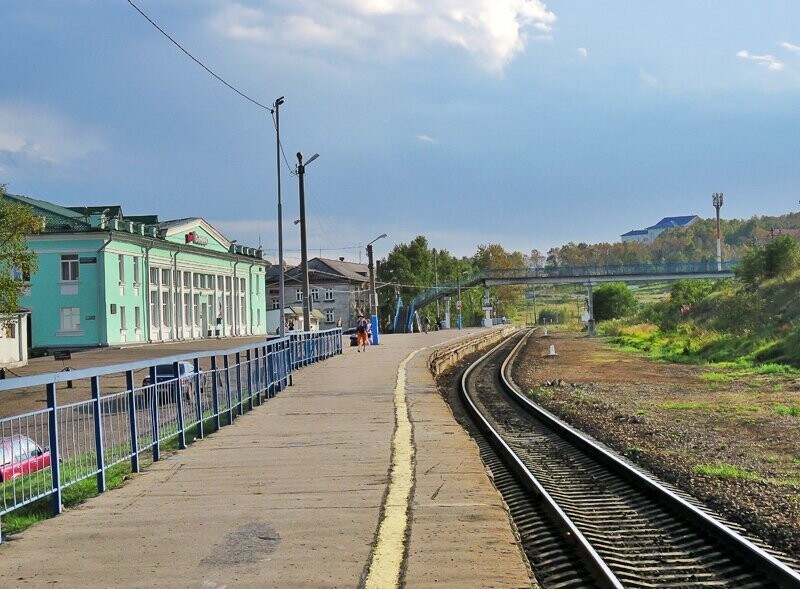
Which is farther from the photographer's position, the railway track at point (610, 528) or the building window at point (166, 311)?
the building window at point (166, 311)

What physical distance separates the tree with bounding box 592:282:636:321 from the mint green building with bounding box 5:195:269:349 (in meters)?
61.9

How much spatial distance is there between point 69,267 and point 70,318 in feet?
10.3

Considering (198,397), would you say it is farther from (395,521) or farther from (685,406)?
(685,406)

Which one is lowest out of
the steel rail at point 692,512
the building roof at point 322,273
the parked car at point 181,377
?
the steel rail at point 692,512

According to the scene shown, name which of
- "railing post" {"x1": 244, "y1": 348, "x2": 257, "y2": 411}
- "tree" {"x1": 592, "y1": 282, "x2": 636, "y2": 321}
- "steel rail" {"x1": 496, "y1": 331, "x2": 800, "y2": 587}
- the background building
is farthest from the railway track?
"tree" {"x1": 592, "y1": 282, "x2": 636, "y2": 321}

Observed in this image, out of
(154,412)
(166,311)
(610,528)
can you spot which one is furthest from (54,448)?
(166,311)

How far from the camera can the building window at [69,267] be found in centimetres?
5888

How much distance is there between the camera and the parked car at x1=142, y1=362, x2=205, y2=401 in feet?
38.7

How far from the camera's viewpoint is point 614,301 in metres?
122

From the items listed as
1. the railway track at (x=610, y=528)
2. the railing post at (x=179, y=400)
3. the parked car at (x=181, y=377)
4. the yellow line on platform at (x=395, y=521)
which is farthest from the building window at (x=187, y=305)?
the railing post at (x=179, y=400)

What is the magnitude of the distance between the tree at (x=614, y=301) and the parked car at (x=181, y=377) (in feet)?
366

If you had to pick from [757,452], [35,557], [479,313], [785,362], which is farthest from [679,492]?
[479,313]

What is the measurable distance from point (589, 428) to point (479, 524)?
10705 mm

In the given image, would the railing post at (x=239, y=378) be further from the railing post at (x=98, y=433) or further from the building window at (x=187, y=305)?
the building window at (x=187, y=305)
